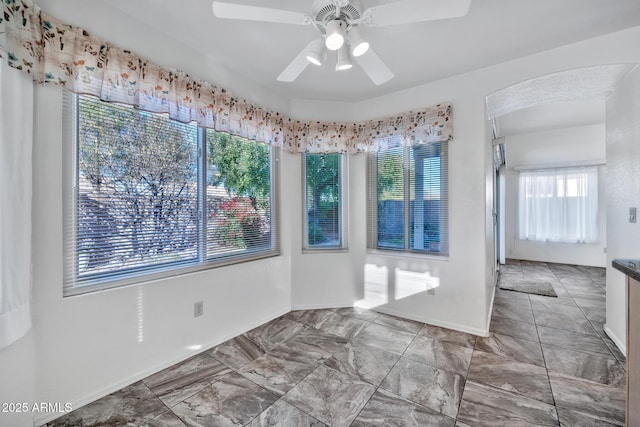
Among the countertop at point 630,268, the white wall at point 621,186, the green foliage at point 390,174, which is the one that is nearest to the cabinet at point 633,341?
A: the countertop at point 630,268

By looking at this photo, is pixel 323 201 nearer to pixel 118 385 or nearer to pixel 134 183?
pixel 134 183

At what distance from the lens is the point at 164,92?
2.00 metres

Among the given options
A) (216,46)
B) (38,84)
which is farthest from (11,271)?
(216,46)

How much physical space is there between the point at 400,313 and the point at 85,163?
314 centimetres

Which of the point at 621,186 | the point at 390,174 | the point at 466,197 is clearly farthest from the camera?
the point at 390,174

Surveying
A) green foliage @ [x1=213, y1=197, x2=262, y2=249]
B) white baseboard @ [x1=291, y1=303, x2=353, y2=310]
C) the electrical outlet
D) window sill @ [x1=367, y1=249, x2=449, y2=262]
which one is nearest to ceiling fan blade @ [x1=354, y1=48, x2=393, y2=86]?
green foliage @ [x1=213, y1=197, x2=262, y2=249]

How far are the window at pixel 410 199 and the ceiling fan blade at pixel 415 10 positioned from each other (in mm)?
1695

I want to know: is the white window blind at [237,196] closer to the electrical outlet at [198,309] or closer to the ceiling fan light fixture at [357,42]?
the electrical outlet at [198,309]

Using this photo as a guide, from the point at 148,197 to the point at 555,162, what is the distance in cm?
696

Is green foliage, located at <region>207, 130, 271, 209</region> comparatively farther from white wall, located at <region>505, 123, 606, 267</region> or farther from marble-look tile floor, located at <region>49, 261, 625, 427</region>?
white wall, located at <region>505, 123, 606, 267</region>

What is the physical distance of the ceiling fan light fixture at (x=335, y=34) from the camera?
4.58ft

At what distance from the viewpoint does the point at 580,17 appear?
1859 mm

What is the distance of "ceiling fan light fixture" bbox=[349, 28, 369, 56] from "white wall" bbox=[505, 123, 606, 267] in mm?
5860

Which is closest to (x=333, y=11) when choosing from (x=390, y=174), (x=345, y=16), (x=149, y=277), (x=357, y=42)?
(x=345, y=16)
